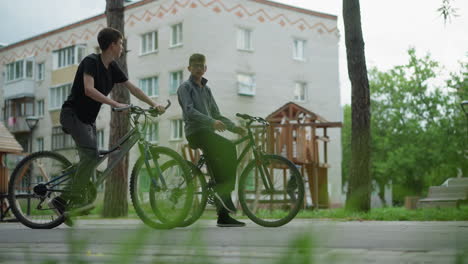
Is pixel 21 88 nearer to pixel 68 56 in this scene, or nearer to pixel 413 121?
pixel 68 56

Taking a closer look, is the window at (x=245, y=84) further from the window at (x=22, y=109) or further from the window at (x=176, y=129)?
the window at (x=22, y=109)

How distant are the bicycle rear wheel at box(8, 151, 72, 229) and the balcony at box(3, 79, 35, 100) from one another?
4408 centimetres

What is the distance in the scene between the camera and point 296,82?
40812 millimetres

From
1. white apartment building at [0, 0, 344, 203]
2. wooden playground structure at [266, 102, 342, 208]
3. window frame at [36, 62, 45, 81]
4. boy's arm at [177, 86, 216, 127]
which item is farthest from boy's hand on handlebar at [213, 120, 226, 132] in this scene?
window frame at [36, 62, 45, 81]

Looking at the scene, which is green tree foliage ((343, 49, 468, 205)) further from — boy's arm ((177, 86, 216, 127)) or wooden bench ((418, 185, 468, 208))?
boy's arm ((177, 86, 216, 127))

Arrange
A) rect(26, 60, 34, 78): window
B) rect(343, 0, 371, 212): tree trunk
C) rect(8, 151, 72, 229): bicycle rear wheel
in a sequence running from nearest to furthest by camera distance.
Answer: rect(8, 151, 72, 229): bicycle rear wheel < rect(343, 0, 371, 212): tree trunk < rect(26, 60, 34, 78): window

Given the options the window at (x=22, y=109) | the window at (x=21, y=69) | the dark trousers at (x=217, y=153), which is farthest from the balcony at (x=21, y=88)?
the dark trousers at (x=217, y=153)

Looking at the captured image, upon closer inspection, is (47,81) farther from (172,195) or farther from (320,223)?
(320,223)

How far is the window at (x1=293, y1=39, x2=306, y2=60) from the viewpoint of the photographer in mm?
40828

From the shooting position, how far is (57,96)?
153 feet

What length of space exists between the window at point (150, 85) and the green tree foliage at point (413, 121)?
16.6 metres

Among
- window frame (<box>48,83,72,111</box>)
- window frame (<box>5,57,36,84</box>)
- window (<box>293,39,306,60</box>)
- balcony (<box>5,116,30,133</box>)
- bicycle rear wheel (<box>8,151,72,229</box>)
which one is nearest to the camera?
bicycle rear wheel (<box>8,151,72,229</box>)

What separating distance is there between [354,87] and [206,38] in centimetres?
2630

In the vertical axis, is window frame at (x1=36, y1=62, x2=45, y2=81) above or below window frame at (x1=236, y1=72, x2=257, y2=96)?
above
